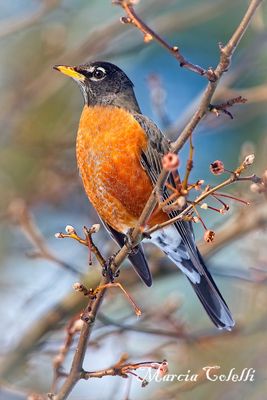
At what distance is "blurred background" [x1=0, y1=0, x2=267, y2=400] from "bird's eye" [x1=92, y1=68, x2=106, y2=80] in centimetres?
31

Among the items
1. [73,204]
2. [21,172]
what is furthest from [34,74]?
[73,204]

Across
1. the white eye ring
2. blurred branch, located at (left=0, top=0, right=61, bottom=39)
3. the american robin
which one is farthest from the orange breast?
blurred branch, located at (left=0, top=0, right=61, bottom=39)

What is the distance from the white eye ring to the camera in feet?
15.0

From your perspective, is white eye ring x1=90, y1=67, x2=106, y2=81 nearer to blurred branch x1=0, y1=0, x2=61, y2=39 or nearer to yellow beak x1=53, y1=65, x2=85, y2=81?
yellow beak x1=53, y1=65, x2=85, y2=81

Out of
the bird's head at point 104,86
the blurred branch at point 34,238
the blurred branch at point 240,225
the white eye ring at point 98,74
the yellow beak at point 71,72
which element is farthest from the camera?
the white eye ring at point 98,74

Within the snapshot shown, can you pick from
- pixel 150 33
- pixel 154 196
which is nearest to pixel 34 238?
pixel 154 196

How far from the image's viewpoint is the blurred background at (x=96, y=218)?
426 cm

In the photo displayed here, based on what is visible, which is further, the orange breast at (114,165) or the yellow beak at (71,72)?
the yellow beak at (71,72)

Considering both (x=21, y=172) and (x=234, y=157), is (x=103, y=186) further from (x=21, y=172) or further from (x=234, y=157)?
(x=234, y=157)

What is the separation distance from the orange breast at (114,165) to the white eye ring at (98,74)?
0.35m

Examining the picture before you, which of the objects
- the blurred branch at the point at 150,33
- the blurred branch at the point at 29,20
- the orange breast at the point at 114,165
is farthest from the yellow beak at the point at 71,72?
the blurred branch at the point at 150,33

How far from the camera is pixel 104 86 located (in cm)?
459

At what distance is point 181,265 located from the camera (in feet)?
14.5

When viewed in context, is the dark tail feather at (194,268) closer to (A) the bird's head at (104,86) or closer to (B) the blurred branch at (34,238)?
(B) the blurred branch at (34,238)
